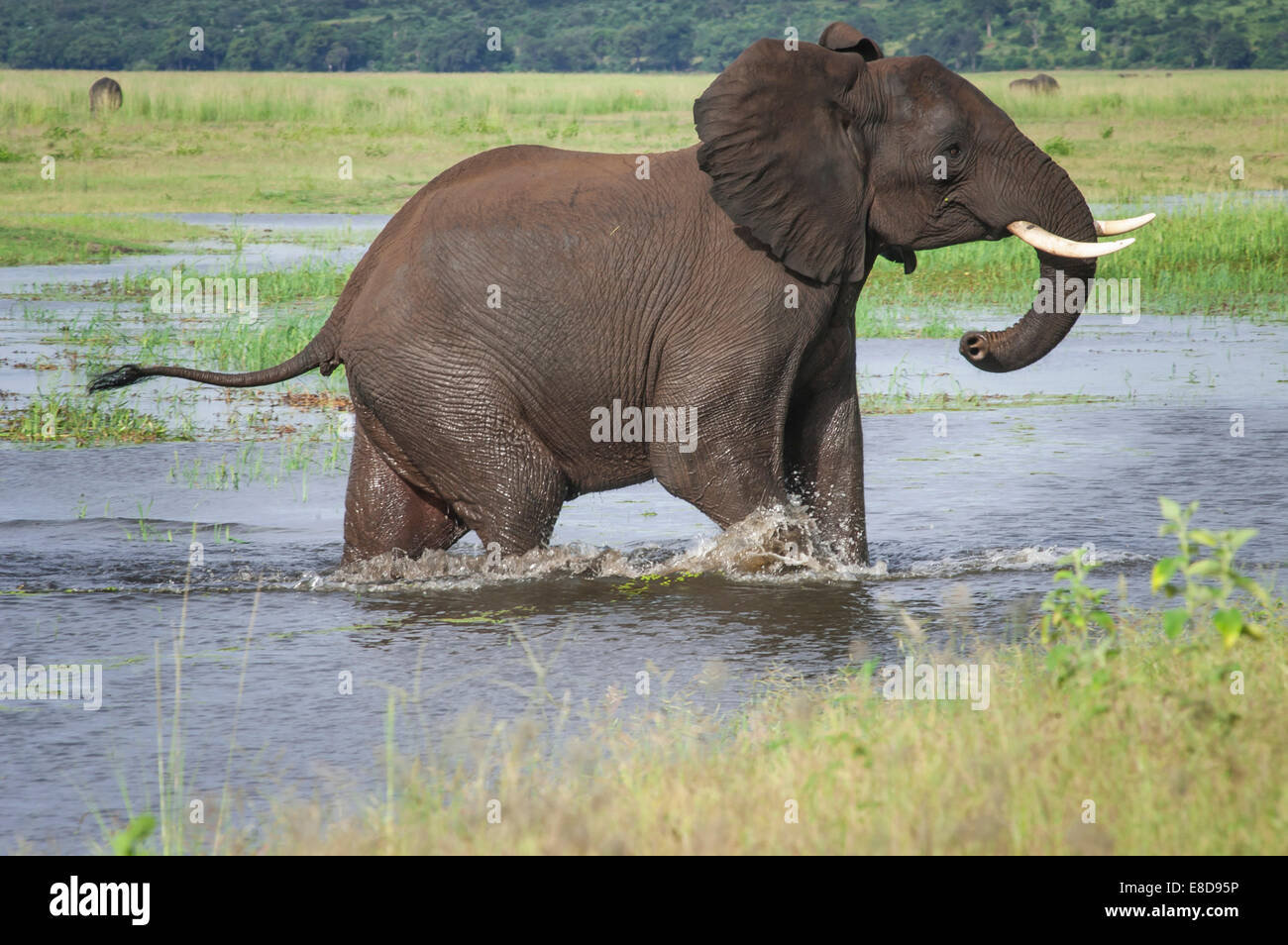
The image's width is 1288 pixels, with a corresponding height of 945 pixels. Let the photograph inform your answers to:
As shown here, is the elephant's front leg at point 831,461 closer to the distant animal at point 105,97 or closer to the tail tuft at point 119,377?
the tail tuft at point 119,377

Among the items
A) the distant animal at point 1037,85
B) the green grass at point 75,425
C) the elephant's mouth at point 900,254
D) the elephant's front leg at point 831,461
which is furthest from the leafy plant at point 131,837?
the distant animal at point 1037,85

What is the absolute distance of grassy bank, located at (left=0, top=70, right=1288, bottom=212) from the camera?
27.5 m

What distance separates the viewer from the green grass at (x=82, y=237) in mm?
20734

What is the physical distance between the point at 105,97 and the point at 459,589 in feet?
114

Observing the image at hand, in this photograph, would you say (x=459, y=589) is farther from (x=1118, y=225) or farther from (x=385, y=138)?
(x=385, y=138)

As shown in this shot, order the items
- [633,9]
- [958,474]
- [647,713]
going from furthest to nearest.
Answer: [633,9]
[958,474]
[647,713]

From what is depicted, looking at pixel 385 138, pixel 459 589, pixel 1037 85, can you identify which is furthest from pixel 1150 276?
pixel 1037 85

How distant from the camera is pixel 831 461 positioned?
7.30 meters

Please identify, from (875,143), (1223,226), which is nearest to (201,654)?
(875,143)

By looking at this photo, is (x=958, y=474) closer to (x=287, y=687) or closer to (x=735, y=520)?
(x=735, y=520)

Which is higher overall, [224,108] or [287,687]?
[224,108]

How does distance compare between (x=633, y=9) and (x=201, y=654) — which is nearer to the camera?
(x=201, y=654)

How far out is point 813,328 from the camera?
6.86 m
